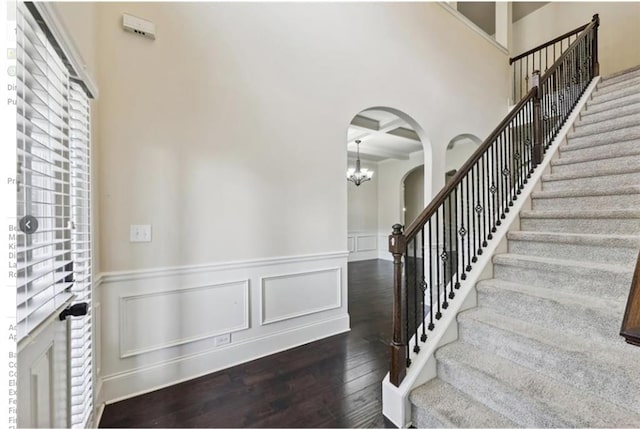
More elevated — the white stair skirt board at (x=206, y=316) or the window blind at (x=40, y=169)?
the window blind at (x=40, y=169)

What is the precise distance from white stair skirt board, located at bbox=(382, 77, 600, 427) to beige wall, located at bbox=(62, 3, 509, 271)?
129 cm

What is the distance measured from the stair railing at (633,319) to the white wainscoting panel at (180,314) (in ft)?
7.32

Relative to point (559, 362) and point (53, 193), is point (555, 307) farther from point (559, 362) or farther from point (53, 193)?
point (53, 193)

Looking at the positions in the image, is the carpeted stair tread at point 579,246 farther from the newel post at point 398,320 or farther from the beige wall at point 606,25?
the beige wall at point 606,25

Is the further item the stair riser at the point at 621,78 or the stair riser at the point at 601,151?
the stair riser at the point at 621,78

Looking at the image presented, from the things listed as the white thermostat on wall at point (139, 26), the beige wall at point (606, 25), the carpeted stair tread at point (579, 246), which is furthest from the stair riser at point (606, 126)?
the white thermostat on wall at point (139, 26)

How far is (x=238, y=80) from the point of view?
2354 millimetres

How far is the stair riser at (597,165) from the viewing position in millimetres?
2334

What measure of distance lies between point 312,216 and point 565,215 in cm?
209

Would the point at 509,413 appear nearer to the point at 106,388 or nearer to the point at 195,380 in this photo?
the point at 195,380

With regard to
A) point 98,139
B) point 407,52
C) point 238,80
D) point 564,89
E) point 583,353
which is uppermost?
point 407,52

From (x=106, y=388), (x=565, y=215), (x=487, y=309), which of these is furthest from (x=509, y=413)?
(x=106, y=388)

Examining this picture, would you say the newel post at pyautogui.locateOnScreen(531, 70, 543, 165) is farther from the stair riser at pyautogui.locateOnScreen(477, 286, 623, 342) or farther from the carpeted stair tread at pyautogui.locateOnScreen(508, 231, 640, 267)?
the stair riser at pyautogui.locateOnScreen(477, 286, 623, 342)

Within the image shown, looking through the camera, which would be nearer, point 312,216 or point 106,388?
point 106,388
